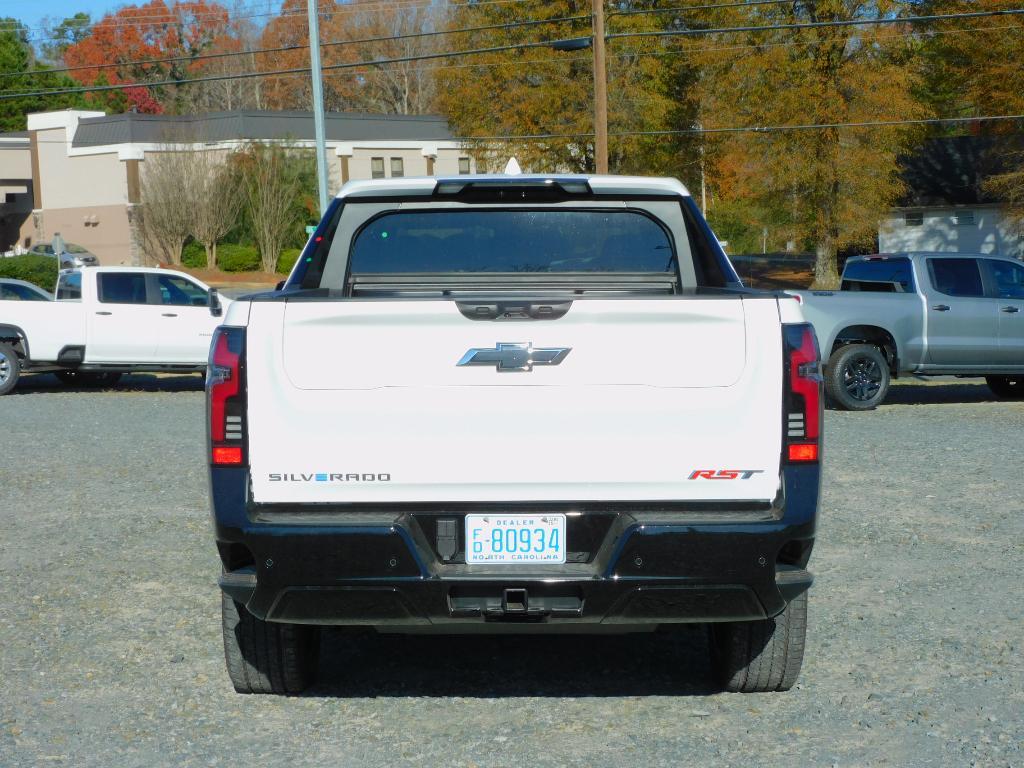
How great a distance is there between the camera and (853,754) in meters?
4.69

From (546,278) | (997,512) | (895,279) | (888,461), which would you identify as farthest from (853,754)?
(895,279)

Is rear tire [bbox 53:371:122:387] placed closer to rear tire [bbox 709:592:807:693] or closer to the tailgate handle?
rear tire [bbox 709:592:807:693]

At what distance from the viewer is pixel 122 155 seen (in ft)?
210

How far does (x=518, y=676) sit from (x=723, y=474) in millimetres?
1717

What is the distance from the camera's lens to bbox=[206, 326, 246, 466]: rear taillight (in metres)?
4.46

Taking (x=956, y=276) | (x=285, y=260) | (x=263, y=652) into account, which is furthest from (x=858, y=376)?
(x=285, y=260)

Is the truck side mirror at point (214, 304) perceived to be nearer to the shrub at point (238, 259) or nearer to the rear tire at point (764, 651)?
the rear tire at point (764, 651)

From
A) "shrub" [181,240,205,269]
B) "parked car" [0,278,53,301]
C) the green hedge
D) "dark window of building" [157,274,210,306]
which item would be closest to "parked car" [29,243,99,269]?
"shrub" [181,240,205,269]

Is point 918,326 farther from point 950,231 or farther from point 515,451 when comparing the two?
point 950,231

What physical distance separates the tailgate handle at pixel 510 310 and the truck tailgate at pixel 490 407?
29 mm

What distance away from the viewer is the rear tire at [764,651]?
17.0ft

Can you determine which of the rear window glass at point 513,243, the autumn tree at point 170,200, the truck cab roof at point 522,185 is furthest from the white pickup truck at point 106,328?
the autumn tree at point 170,200

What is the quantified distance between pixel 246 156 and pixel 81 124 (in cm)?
1252

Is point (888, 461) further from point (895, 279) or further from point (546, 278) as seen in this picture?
point (546, 278)
